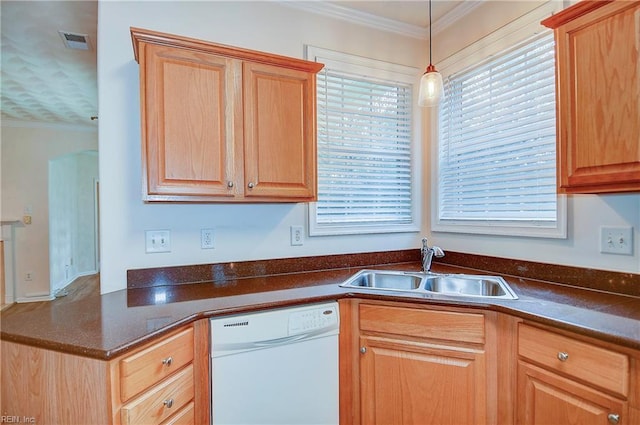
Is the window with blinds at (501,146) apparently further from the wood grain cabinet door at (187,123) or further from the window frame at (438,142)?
the wood grain cabinet door at (187,123)

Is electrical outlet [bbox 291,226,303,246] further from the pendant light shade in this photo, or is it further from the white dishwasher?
the pendant light shade

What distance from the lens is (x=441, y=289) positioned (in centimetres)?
195

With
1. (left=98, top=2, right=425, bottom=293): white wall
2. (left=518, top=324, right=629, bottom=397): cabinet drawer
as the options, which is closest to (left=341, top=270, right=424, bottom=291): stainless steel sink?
(left=98, top=2, right=425, bottom=293): white wall

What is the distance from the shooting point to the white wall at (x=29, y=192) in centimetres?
466

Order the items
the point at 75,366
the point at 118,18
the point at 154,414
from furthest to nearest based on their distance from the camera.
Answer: the point at 118,18, the point at 154,414, the point at 75,366

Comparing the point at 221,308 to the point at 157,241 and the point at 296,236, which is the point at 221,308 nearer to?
the point at 157,241

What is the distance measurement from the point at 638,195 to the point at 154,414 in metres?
2.08

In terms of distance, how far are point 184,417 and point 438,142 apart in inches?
87.8

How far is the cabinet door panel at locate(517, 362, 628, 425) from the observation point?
1057 millimetres

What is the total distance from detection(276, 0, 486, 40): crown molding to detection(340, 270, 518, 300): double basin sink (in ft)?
5.60

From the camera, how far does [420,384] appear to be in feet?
4.94

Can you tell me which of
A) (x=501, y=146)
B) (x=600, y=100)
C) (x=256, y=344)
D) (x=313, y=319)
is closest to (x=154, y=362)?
(x=256, y=344)

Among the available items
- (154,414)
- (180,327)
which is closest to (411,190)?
(180,327)

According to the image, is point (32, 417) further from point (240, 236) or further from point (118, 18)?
point (118, 18)
